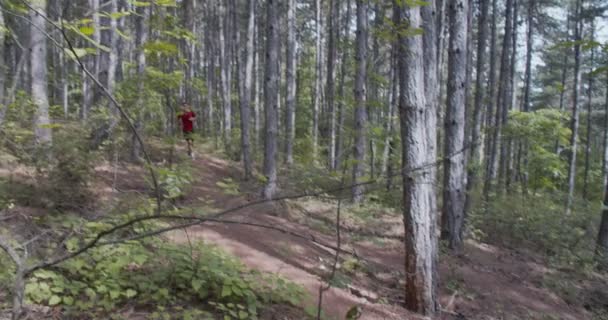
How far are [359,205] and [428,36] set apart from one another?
19.6ft

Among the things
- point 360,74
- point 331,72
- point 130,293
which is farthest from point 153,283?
point 331,72

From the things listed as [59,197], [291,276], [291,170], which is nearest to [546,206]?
[291,170]

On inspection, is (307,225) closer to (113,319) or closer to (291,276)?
(291,276)

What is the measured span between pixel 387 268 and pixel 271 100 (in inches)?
193

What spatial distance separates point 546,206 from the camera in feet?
45.8

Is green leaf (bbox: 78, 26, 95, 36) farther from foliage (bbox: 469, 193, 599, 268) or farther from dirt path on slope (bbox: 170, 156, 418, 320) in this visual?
foliage (bbox: 469, 193, 599, 268)

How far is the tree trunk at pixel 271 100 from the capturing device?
30.5ft

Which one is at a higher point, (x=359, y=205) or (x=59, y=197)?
(x=59, y=197)

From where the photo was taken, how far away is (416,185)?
518 cm

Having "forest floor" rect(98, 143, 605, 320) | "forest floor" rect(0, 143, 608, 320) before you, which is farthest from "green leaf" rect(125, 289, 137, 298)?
"forest floor" rect(98, 143, 605, 320)

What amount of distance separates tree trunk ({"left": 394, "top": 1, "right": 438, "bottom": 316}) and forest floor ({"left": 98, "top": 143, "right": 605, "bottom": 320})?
0.43m

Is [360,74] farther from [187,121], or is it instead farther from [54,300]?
[54,300]

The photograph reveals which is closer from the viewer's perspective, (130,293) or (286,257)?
(130,293)

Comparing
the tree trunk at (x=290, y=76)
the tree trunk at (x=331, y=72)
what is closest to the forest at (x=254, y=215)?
the tree trunk at (x=290, y=76)
